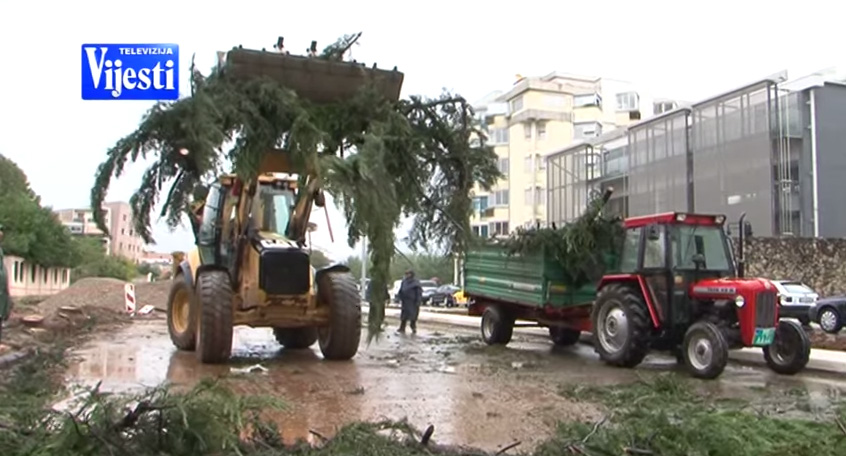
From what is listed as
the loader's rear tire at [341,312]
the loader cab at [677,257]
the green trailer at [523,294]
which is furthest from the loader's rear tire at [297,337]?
the loader cab at [677,257]

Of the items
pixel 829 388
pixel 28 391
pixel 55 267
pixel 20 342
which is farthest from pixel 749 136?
pixel 55 267

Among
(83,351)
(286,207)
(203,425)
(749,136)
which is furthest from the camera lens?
(749,136)

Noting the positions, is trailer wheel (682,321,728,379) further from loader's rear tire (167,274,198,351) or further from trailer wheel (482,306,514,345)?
loader's rear tire (167,274,198,351)

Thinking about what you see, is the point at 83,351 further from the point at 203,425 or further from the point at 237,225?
the point at 203,425

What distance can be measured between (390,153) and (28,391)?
419 cm

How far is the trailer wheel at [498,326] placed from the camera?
15180 mm

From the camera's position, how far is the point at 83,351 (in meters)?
12.9

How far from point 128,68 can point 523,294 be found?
25.5ft

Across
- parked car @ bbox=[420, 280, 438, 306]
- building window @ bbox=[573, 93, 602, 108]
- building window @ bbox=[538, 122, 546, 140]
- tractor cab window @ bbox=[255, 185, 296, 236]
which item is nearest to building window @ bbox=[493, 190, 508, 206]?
building window @ bbox=[538, 122, 546, 140]

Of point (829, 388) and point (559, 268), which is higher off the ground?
point (559, 268)

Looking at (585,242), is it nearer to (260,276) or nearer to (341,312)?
(341,312)

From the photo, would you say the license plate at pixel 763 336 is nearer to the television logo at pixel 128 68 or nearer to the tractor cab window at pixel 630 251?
the tractor cab window at pixel 630 251

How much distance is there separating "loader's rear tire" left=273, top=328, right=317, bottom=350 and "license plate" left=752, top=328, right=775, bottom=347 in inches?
269

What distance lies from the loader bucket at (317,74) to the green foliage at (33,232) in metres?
38.0
